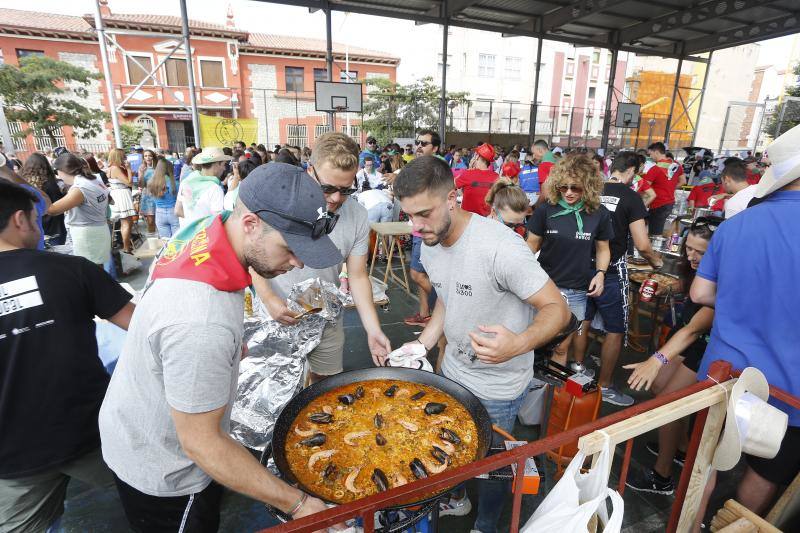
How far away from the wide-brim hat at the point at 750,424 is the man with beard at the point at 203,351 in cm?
156

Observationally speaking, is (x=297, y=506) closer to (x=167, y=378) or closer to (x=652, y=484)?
(x=167, y=378)

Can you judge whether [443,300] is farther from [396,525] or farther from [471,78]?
[471,78]

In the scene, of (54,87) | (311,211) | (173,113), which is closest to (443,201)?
(311,211)

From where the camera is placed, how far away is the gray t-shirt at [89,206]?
5.18 metres

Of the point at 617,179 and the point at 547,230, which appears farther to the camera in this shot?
the point at 617,179

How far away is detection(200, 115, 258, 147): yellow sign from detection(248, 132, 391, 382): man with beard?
12.0m

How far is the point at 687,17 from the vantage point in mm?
14688

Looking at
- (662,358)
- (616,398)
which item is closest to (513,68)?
(616,398)

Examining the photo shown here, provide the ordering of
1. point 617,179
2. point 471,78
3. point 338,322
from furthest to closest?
point 471,78, point 617,179, point 338,322

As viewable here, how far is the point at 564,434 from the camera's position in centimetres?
131

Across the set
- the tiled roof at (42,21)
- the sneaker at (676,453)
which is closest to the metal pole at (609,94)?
the sneaker at (676,453)

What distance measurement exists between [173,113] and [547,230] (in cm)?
2931

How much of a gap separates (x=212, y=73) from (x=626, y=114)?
2466 cm

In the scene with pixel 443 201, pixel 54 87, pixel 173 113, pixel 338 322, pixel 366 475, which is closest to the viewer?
pixel 366 475
